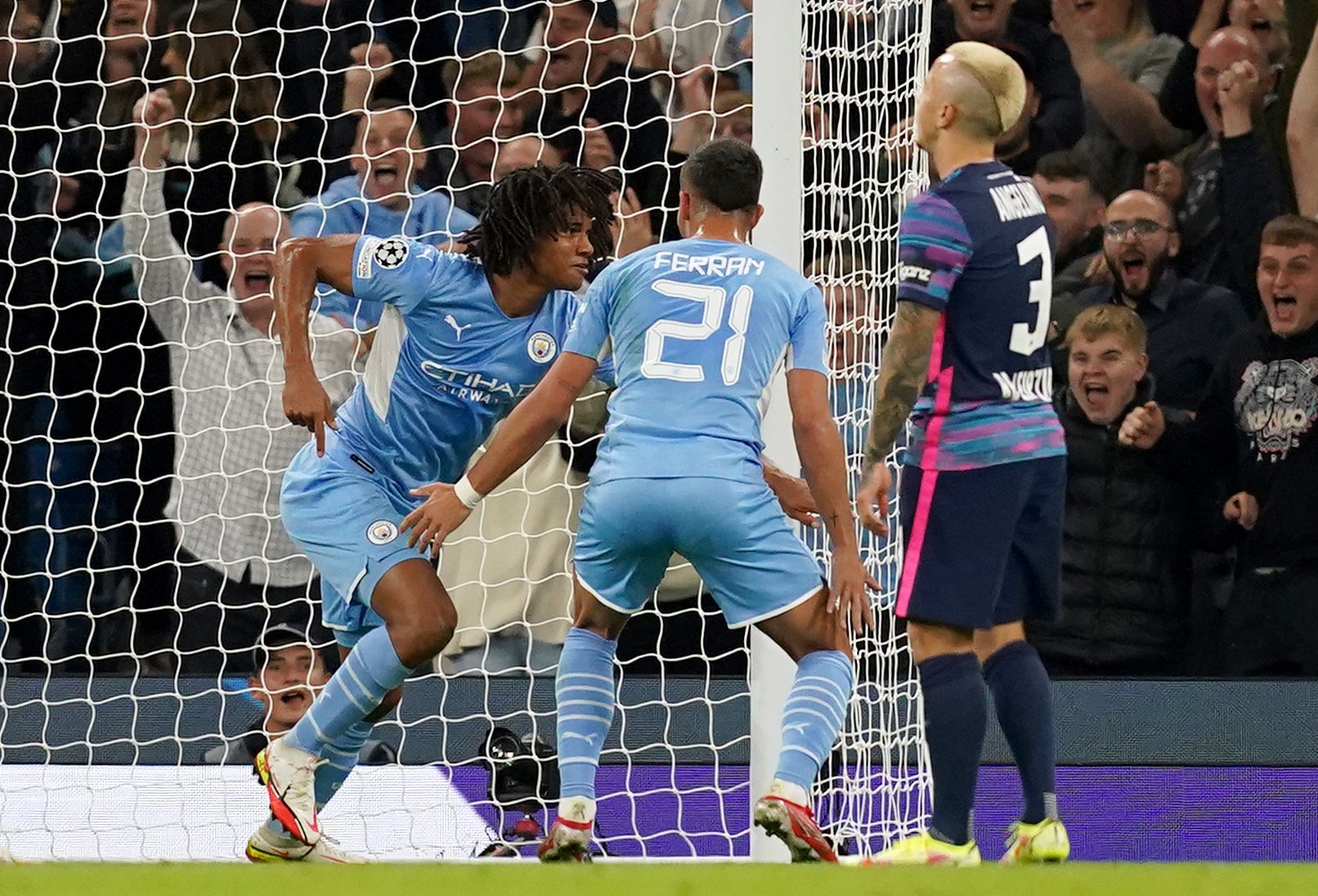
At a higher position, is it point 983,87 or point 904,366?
point 983,87

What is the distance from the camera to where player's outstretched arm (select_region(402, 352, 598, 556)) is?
384 cm

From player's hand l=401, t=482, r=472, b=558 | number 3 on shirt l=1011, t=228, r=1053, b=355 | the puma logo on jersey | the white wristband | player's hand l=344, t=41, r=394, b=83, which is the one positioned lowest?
player's hand l=401, t=482, r=472, b=558

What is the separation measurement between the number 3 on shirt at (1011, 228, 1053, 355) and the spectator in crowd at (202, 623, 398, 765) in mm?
Answer: 2683

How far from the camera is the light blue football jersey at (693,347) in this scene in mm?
3764

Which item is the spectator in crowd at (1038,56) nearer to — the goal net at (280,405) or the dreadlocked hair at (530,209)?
the goal net at (280,405)

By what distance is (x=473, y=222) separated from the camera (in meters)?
5.85

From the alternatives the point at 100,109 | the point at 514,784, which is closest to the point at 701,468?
the point at 514,784

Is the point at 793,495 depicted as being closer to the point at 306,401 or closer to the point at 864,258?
the point at 306,401

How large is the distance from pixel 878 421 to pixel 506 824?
2.17 m

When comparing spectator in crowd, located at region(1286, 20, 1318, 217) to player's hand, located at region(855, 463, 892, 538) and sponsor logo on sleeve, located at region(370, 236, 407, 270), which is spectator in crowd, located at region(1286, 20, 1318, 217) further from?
sponsor logo on sleeve, located at region(370, 236, 407, 270)

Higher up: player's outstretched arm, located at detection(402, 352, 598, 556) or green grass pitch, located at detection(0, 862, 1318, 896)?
player's outstretched arm, located at detection(402, 352, 598, 556)

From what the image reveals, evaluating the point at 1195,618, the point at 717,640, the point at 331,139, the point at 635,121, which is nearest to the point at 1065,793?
the point at 1195,618

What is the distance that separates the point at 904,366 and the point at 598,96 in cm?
296

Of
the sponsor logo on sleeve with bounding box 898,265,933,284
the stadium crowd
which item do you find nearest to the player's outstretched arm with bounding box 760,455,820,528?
the sponsor logo on sleeve with bounding box 898,265,933,284
